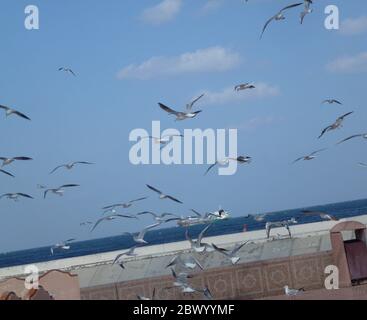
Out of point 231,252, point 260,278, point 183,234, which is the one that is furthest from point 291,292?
point 183,234

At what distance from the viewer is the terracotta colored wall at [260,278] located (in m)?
22.3

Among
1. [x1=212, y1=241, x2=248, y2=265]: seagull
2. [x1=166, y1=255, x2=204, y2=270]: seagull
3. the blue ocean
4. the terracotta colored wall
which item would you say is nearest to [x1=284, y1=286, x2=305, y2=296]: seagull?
the terracotta colored wall

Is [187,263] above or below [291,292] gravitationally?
above

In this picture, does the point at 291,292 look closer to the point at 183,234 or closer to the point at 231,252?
the point at 231,252

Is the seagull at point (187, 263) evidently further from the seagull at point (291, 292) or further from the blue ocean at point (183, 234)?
the blue ocean at point (183, 234)

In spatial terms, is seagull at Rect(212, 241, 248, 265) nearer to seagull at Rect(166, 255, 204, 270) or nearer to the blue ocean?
seagull at Rect(166, 255, 204, 270)

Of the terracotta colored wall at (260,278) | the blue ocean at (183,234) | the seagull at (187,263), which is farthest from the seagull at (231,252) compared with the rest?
the blue ocean at (183,234)

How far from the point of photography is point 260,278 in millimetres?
22594

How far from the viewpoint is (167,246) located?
33.3 meters

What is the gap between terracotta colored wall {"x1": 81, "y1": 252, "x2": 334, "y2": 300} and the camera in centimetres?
2234

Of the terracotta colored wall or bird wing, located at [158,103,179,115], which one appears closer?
bird wing, located at [158,103,179,115]
